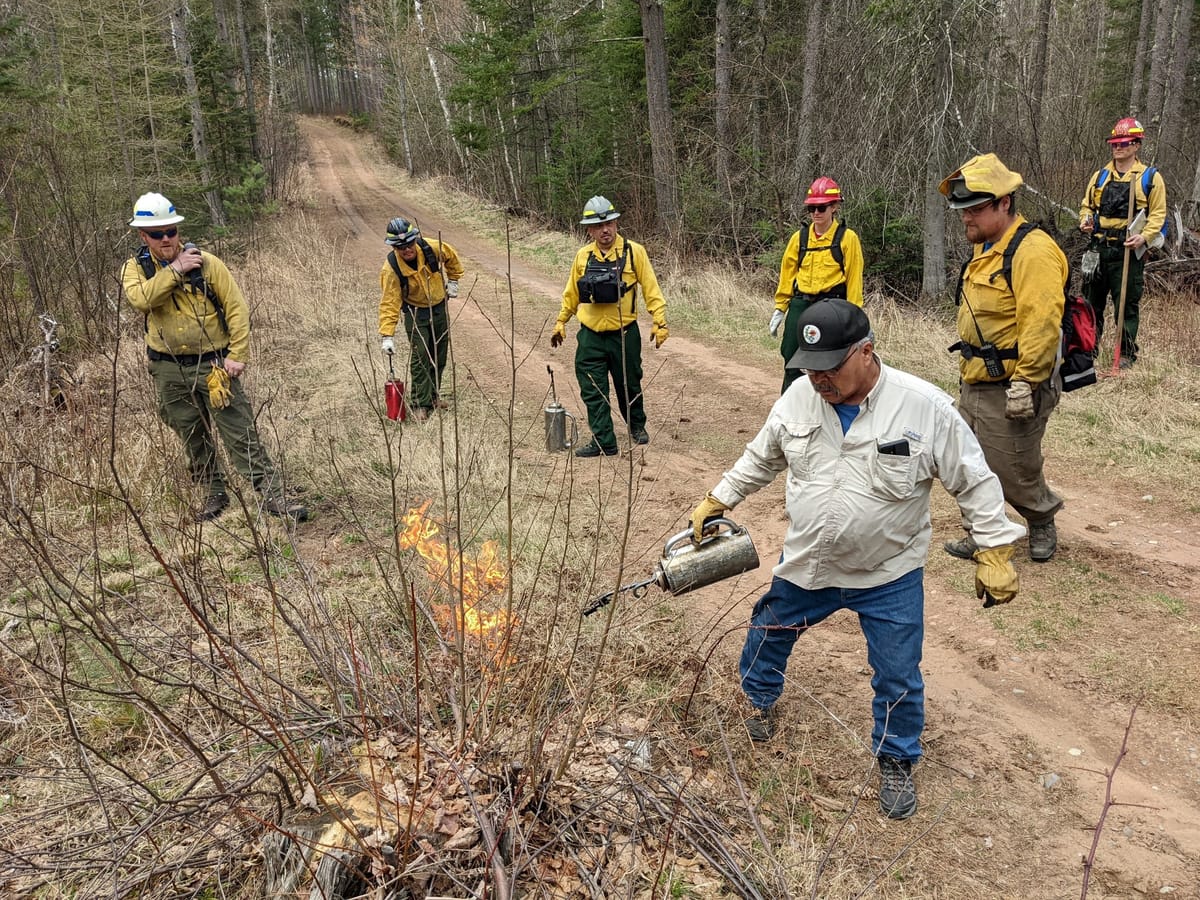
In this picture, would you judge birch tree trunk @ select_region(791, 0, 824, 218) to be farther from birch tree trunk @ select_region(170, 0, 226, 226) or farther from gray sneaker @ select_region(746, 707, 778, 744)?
birch tree trunk @ select_region(170, 0, 226, 226)

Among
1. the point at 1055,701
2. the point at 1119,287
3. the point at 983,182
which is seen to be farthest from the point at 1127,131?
the point at 1055,701

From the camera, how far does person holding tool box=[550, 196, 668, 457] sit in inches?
237

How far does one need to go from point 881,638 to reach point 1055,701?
4.31 feet

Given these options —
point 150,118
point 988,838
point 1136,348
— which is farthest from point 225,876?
point 150,118

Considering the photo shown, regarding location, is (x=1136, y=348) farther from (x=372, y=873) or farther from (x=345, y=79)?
(x=345, y=79)

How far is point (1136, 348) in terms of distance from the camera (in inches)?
297

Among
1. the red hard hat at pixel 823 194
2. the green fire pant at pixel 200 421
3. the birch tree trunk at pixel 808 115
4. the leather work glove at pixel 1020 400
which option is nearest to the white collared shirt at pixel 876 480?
the leather work glove at pixel 1020 400

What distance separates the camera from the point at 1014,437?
4.20 meters

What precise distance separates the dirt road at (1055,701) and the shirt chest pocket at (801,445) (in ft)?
2.91

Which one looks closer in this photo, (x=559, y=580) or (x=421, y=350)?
(x=559, y=580)

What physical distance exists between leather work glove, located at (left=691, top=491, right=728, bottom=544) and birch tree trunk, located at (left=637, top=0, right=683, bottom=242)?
12.7m

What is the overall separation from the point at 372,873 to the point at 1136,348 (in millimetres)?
8398

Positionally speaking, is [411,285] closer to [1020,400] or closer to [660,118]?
[1020,400]

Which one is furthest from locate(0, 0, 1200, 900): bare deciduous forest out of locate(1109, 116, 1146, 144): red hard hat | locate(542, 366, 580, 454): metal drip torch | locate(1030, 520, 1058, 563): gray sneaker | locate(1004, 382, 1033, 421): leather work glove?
locate(1109, 116, 1146, 144): red hard hat
